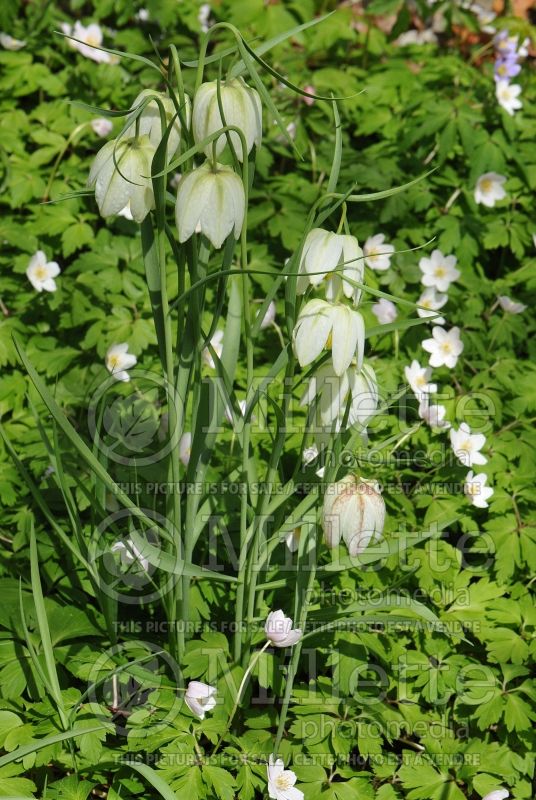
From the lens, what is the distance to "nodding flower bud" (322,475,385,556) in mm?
1453

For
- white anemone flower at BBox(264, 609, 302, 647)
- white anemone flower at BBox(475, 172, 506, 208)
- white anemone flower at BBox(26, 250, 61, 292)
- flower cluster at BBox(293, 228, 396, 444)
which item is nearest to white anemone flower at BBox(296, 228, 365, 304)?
flower cluster at BBox(293, 228, 396, 444)

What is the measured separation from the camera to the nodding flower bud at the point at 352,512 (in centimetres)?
145

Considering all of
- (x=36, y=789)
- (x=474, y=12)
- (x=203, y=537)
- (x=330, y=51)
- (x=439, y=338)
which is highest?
(x=474, y=12)

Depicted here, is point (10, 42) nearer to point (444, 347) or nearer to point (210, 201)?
point (444, 347)

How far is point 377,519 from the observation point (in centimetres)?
147

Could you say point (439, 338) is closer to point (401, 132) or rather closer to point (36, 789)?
point (401, 132)

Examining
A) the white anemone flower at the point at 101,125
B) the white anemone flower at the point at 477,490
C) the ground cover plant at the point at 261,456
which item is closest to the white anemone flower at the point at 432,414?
the ground cover plant at the point at 261,456

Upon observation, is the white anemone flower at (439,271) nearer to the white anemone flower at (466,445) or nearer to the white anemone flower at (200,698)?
the white anemone flower at (466,445)

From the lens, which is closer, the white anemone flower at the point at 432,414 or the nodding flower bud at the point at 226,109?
the nodding flower bud at the point at 226,109

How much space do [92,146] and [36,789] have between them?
218 cm

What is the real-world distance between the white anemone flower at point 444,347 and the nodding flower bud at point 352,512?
971 mm

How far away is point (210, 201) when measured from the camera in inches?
50.9

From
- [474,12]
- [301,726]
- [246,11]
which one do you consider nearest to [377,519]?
[301,726]

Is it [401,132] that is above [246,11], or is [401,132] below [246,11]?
below
